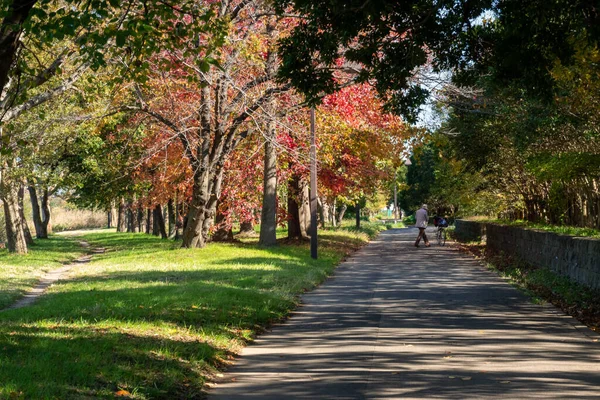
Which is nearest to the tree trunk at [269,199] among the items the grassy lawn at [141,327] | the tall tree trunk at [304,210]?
the tall tree trunk at [304,210]

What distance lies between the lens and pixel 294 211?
118ft

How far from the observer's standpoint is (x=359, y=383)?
784 centimetres

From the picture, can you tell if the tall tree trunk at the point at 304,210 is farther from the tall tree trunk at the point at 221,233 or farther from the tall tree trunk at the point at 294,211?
the tall tree trunk at the point at 221,233

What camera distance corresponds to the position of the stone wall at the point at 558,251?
1538 centimetres

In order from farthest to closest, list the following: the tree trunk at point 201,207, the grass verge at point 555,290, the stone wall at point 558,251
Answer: the tree trunk at point 201,207 → the stone wall at point 558,251 → the grass verge at point 555,290

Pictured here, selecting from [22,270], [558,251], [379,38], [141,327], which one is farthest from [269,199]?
[141,327]

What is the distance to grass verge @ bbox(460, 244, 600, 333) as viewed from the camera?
1309 centimetres

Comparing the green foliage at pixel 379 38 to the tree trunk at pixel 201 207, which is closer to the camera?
the green foliage at pixel 379 38

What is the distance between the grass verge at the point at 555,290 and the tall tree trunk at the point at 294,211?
1367cm

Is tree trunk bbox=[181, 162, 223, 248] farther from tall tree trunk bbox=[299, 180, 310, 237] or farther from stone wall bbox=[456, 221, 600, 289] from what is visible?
stone wall bbox=[456, 221, 600, 289]

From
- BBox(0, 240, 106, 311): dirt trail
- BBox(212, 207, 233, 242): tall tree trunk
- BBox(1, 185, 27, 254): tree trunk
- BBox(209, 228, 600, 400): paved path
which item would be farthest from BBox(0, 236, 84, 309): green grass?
BBox(209, 228, 600, 400): paved path

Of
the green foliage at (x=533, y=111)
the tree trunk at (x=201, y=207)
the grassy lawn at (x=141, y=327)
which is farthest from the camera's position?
the tree trunk at (x=201, y=207)

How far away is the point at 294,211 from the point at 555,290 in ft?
67.6

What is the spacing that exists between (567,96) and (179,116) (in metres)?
15.1
